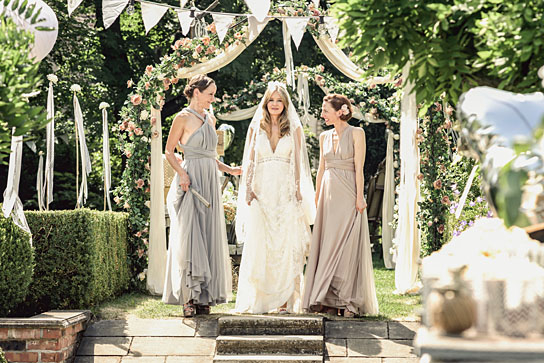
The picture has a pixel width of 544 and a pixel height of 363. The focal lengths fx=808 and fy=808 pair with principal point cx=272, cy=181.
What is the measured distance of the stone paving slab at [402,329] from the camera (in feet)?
20.3

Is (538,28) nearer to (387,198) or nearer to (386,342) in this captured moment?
(386,342)

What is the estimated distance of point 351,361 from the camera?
577cm

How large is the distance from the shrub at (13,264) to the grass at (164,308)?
910 millimetres

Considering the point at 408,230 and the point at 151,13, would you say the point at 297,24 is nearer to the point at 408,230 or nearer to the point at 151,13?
the point at 151,13

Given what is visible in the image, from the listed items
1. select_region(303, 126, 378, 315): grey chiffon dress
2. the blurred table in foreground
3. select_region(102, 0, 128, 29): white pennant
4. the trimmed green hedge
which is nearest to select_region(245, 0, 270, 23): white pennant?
select_region(102, 0, 128, 29): white pennant

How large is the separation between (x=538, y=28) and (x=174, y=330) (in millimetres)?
4174

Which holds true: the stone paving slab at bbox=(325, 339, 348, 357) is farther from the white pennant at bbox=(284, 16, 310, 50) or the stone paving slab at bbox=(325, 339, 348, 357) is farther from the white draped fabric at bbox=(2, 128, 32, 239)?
the white pennant at bbox=(284, 16, 310, 50)

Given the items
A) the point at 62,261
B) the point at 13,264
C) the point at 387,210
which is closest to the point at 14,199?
the point at 13,264

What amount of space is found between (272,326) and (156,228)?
9.60 feet

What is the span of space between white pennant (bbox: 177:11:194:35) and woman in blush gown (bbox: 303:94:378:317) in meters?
2.49

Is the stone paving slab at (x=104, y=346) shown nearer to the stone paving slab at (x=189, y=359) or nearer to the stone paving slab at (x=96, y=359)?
the stone paving slab at (x=96, y=359)

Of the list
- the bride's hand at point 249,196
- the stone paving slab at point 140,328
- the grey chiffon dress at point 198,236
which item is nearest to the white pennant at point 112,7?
the grey chiffon dress at point 198,236

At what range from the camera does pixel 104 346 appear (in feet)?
20.2

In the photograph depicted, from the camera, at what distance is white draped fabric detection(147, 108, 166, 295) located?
8.70 meters
